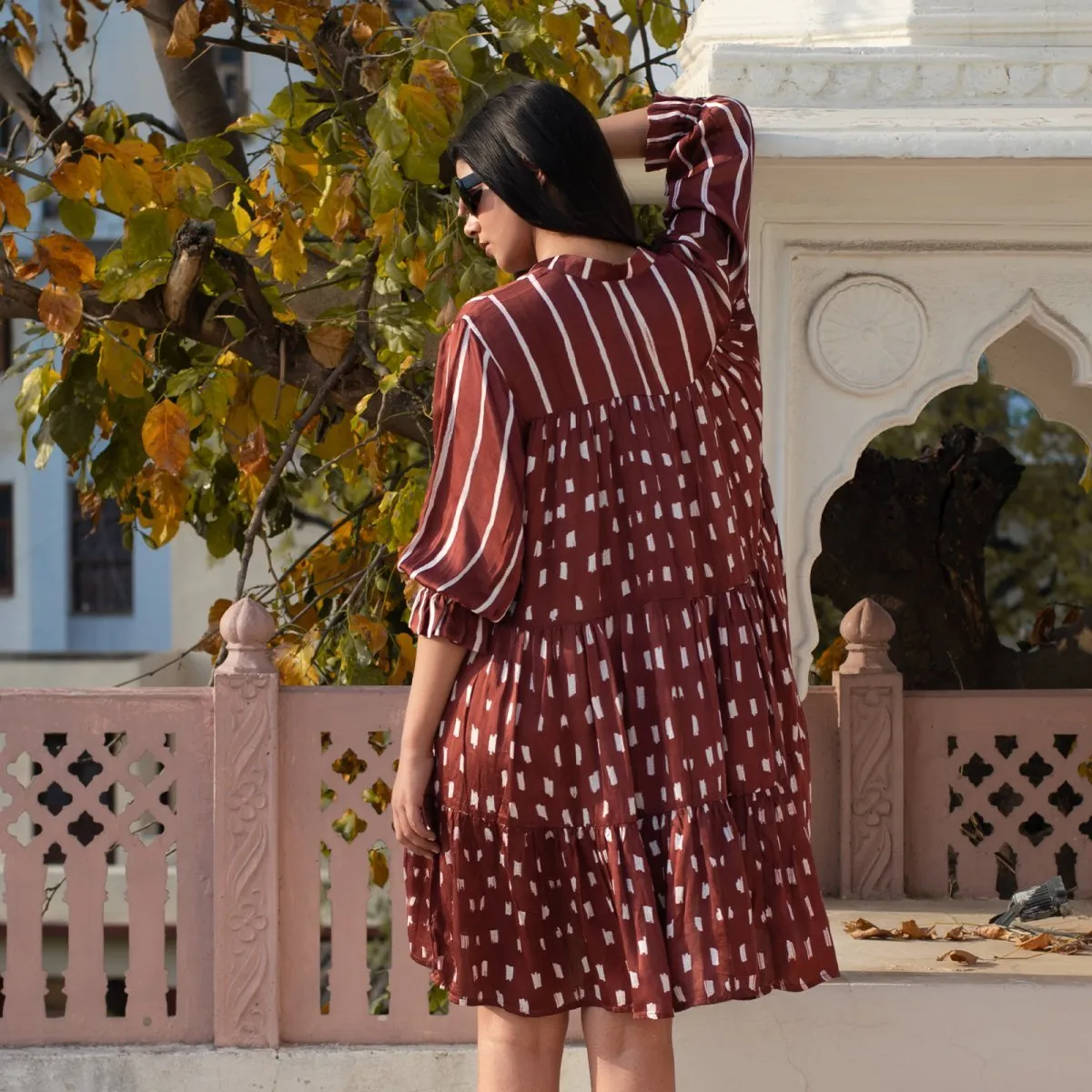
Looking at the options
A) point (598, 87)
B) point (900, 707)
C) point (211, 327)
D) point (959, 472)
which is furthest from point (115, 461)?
point (959, 472)

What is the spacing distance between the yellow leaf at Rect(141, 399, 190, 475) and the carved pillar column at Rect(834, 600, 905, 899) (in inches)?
63.3

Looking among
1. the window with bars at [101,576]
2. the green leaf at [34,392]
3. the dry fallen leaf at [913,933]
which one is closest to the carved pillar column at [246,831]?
the dry fallen leaf at [913,933]

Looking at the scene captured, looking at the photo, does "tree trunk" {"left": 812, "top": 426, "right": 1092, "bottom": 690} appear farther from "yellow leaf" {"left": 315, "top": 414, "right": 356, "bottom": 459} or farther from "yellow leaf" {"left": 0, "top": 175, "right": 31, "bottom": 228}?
"yellow leaf" {"left": 0, "top": 175, "right": 31, "bottom": 228}

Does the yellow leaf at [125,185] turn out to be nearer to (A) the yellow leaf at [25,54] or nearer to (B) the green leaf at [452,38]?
(B) the green leaf at [452,38]

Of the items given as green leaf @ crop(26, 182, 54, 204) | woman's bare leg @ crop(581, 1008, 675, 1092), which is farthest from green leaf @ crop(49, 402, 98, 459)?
woman's bare leg @ crop(581, 1008, 675, 1092)

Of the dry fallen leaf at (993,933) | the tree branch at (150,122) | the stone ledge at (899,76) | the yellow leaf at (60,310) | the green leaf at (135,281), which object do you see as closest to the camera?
the stone ledge at (899,76)

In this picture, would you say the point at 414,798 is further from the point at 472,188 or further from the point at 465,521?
the point at 472,188

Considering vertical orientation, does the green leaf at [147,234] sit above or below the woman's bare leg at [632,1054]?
above

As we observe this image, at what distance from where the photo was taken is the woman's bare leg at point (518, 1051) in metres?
2.00

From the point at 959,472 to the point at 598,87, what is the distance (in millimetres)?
1859

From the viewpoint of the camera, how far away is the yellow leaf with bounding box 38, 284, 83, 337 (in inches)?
127

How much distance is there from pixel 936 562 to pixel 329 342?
2188mm

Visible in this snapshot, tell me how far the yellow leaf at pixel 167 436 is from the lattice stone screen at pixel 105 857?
2.47 feet

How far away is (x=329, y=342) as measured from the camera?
12.1 feet
